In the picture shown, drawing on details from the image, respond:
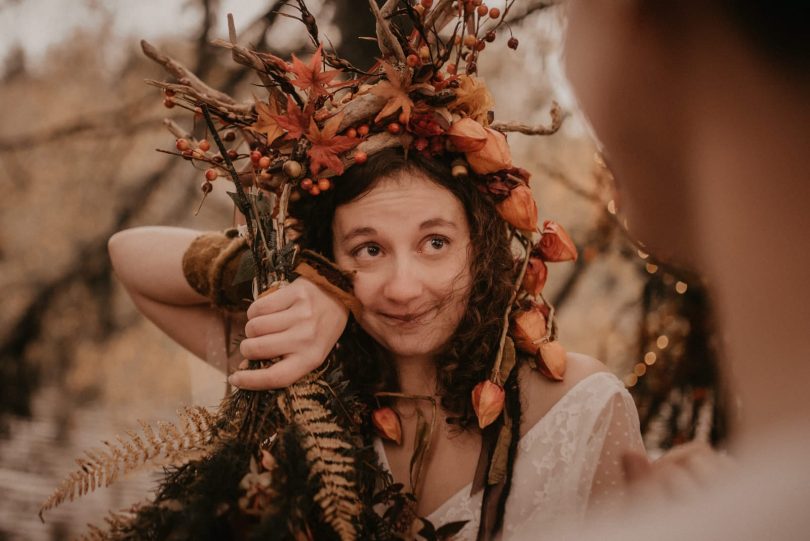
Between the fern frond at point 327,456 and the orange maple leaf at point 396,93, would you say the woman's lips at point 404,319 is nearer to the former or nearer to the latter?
the fern frond at point 327,456

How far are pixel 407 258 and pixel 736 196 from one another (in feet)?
3.06

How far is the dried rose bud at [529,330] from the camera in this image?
1462mm

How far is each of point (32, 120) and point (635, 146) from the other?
12.0 feet

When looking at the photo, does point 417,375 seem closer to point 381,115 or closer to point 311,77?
point 381,115

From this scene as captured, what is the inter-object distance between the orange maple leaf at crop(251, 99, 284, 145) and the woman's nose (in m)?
0.36

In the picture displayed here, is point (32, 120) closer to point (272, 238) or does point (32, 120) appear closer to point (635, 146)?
point (272, 238)

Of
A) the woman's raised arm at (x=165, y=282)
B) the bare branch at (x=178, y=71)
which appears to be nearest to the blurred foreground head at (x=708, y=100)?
the bare branch at (x=178, y=71)

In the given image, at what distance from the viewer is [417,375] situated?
1517mm

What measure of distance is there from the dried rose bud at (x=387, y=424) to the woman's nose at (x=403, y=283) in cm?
30

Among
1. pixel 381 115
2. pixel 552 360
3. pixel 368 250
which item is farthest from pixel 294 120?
pixel 552 360

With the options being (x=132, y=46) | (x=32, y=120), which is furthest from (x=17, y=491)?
(x=132, y=46)

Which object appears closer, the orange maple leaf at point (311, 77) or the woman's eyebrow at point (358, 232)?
the orange maple leaf at point (311, 77)

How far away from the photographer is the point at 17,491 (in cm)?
351

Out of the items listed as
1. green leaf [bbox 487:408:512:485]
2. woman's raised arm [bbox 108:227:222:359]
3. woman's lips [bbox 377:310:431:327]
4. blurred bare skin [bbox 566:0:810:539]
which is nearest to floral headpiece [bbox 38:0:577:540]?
green leaf [bbox 487:408:512:485]
